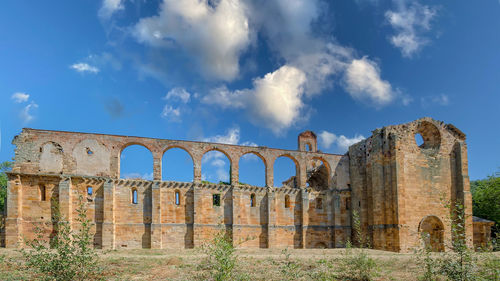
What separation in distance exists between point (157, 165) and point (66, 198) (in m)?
5.45

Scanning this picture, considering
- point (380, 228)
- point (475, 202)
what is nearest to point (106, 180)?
point (380, 228)

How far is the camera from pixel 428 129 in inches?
1052

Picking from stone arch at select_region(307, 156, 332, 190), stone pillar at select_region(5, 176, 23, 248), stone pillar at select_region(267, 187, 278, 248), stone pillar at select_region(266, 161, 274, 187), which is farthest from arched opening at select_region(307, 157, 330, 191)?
stone pillar at select_region(5, 176, 23, 248)

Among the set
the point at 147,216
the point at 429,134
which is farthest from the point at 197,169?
the point at 429,134

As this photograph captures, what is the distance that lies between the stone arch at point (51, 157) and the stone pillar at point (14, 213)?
1477 millimetres

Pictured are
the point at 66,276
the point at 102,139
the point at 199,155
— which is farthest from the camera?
the point at 199,155

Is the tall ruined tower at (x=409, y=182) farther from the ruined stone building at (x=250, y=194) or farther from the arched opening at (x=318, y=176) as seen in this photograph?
the arched opening at (x=318, y=176)

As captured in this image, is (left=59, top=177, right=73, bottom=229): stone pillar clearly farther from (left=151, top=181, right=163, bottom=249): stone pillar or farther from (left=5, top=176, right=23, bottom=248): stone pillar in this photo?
(left=151, top=181, right=163, bottom=249): stone pillar

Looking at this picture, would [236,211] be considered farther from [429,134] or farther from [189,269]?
[429,134]

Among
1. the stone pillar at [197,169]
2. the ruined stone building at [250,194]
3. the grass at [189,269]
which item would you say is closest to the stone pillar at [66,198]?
the ruined stone building at [250,194]

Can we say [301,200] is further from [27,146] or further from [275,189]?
[27,146]

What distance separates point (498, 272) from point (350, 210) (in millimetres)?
18647

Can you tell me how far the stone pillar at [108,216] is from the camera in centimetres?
2142

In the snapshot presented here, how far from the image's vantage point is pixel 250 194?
25375 millimetres
